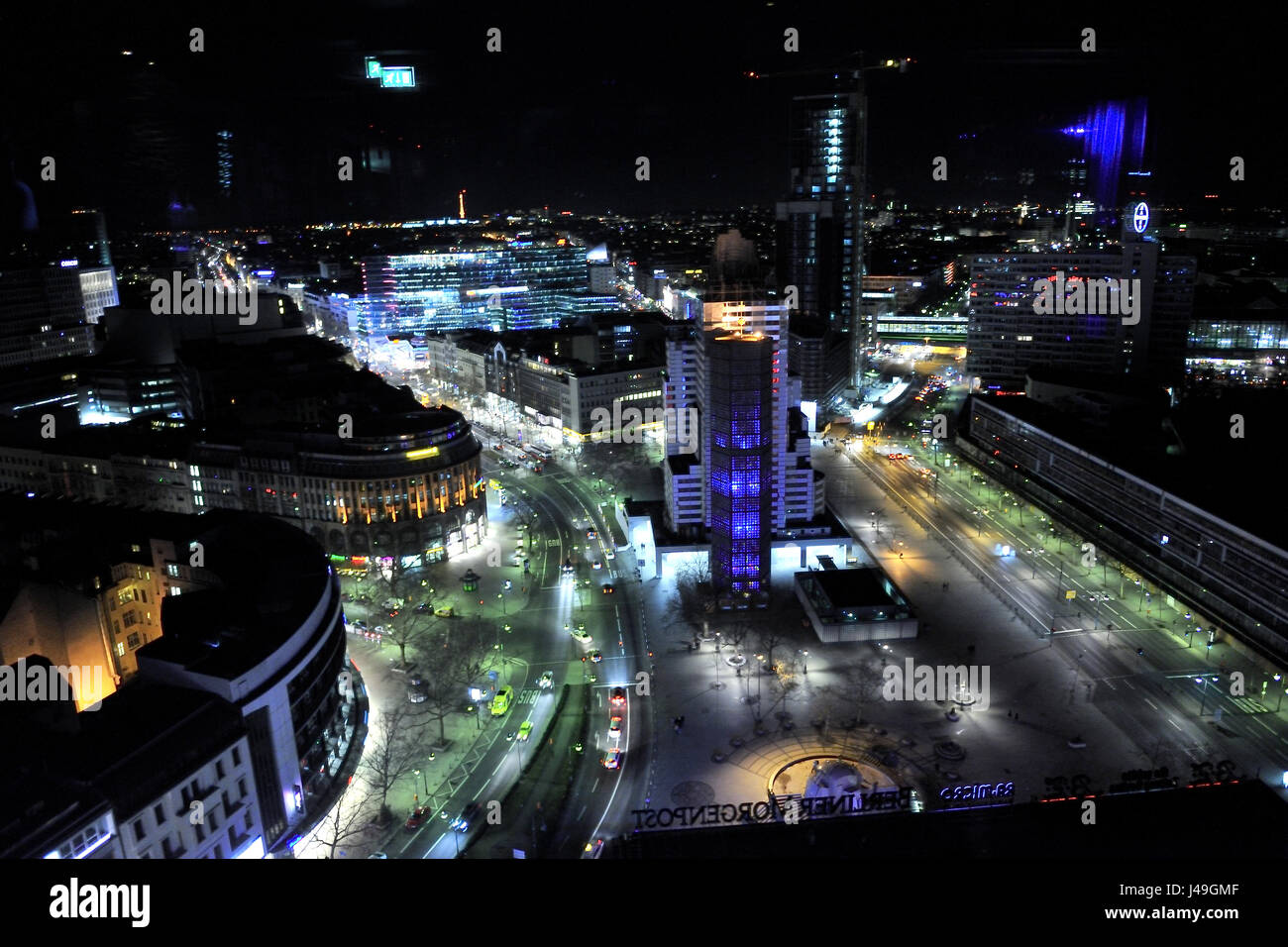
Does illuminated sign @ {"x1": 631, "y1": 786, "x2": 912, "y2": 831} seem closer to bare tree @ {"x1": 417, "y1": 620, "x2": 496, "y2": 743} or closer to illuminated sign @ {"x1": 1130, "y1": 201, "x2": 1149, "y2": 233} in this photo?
bare tree @ {"x1": 417, "y1": 620, "x2": 496, "y2": 743}

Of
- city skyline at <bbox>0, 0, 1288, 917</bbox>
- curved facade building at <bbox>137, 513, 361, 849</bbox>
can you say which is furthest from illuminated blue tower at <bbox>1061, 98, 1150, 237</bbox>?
curved facade building at <bbox>137, 513, 361, 849</bbox>

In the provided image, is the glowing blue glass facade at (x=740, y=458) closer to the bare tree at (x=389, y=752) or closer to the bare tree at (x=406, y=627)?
the bare tree at (x=406, y=627)

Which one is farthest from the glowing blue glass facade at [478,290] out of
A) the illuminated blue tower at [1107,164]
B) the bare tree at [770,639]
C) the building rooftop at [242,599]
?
the bare tree at [770,639]

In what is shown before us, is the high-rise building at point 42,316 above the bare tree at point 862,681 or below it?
above

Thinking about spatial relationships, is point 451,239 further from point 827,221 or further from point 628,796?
point 628,796

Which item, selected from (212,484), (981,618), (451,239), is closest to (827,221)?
(451,239)

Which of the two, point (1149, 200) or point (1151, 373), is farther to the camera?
point (1149, 200)
